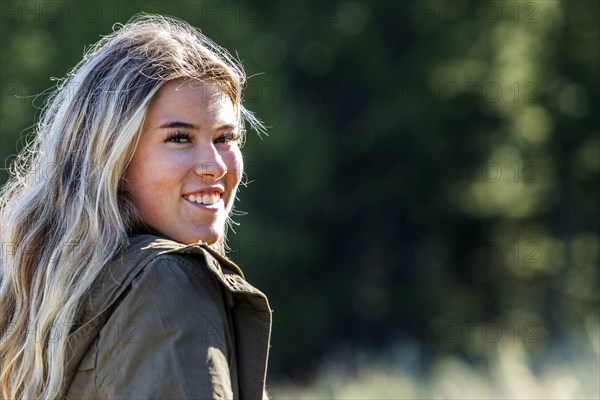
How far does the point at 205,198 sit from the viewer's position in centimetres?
257

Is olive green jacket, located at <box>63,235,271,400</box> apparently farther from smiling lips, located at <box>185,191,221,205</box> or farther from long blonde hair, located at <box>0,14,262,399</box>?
smiling lips, located at <box>185,191,221,205</box>

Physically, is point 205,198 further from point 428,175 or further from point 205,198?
point 428,175

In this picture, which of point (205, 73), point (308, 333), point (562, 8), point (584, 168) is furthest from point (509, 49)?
point (205, 73)

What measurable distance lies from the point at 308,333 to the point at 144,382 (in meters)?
16.9

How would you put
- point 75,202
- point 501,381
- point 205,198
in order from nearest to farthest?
point 75,202
point 205,198
point 501,381

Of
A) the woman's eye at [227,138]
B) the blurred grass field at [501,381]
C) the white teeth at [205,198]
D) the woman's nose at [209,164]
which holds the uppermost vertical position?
the woman's eye at [227,138]

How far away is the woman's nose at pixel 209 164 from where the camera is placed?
2.51 meters

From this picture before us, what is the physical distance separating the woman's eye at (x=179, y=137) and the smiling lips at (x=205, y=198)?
0.45 ft

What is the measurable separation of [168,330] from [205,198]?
23.3 inches

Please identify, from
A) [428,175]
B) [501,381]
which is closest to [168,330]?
[501,381]

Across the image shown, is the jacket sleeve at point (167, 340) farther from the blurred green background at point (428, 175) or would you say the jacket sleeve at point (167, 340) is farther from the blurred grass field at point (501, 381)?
the blurred green background at point (428, 175)

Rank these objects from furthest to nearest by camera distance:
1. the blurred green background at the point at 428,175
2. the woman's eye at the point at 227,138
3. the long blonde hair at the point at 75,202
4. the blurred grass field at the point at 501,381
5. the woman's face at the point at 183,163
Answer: the blurred green background at the point at 428,175
the blurred grass field at the point at 501,381
the woman's eye at the point at 227,138
the woman's face at the point at 183,163
the long blonde hair at the point at 75,202

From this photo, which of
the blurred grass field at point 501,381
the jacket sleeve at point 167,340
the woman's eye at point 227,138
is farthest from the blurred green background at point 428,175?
the jacket sleeve at point 167,340

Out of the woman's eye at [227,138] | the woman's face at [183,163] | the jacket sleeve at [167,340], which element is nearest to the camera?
the jacket sleeve at [167,340]
